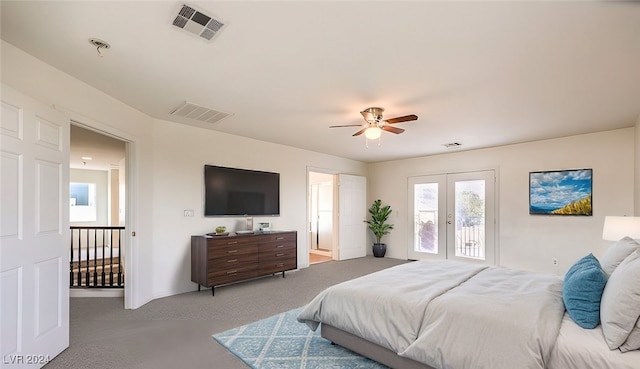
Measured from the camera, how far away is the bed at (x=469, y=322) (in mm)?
1627

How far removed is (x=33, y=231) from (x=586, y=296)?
12.4 ft

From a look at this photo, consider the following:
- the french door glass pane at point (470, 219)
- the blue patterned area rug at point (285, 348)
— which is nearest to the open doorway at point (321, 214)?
the french door glass pane at point (470, 219)

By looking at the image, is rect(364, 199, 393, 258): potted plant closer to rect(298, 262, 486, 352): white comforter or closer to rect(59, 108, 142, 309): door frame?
rect(298, 262, 486, 352): white comforter

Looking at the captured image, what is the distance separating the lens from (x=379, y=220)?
24.5 ft

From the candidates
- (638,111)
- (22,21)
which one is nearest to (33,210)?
(22,21)

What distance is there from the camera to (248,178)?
5.29 meters

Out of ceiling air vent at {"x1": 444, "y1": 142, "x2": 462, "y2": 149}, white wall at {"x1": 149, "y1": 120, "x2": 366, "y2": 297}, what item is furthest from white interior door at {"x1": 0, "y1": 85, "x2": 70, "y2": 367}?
ceiling air vent at {"x1": 444, "y1": 142, "x2": 462, "y2": 149}

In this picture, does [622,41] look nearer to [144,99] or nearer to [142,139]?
[144,99]

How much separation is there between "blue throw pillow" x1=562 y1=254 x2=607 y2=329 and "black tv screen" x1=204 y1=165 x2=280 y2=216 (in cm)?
433

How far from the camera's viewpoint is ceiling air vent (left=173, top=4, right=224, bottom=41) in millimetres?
1893

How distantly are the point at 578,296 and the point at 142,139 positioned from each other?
15.0 feet

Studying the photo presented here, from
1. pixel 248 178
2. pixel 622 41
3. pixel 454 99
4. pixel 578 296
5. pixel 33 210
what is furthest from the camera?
pixel 248 178

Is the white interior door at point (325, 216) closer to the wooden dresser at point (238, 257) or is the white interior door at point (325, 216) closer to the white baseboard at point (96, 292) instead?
the wooden dresser at point (238, 257)

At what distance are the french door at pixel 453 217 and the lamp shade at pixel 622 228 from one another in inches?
111
